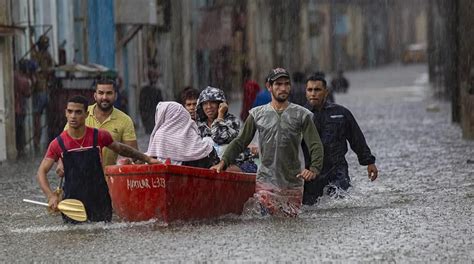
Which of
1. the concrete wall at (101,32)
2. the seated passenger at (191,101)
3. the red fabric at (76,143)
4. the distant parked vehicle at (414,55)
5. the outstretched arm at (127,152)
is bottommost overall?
the distant parked vehicle at (414,55)

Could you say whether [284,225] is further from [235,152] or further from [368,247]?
[368,247]

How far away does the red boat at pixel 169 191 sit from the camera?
13320 millimetres

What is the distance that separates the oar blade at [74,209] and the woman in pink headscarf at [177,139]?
1025mm

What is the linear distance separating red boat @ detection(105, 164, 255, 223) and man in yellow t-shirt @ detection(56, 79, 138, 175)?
65 centimetres

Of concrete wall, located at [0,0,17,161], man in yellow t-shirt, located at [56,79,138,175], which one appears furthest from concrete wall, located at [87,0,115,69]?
man in yellow t-shirt, located at [56,79,138,175]

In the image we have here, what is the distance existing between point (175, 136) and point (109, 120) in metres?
0.68

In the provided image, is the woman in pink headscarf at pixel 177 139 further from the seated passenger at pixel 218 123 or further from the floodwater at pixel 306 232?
the floodwater at pixel 306 232

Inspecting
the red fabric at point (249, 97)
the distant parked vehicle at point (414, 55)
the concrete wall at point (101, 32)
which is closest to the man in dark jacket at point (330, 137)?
the red fabric at point (249, 97)

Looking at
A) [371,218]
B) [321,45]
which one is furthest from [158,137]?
A: [321,45]

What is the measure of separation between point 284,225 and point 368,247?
191 cm

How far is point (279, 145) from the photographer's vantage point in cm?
1399

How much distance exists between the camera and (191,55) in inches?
1951

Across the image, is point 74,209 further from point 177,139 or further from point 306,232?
point 306,232

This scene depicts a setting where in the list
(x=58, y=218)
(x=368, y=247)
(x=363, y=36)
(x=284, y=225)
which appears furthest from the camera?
(x=363, y=36)
